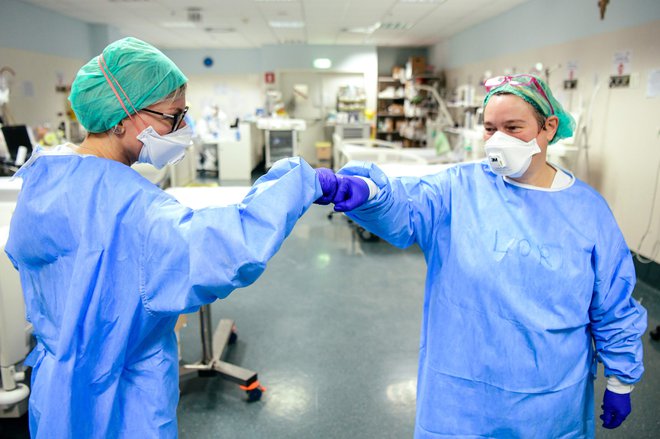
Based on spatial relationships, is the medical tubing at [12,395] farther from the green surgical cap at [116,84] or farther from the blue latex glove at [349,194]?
the blue latex glove at [349,194]

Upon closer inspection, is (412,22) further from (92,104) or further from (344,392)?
(92,104)

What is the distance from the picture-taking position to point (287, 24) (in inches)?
289

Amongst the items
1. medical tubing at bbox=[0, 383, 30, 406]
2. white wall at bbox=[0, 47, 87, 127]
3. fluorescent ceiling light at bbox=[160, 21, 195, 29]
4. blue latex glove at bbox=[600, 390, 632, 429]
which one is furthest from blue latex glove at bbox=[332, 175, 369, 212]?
fluorescent ceiling light at bbox=[160, 21, 195, 29]

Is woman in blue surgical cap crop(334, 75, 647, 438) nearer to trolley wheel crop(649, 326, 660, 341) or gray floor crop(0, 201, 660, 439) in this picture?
gray floor crop(0, 201, 660, 439)

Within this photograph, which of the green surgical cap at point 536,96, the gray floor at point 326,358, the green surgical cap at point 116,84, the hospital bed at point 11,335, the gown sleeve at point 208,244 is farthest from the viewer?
the gray floor at point 326,358

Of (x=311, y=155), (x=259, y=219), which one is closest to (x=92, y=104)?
(x=259, y=219)

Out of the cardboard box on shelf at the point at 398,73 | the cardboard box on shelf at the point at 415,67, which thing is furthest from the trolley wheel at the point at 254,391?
the cardboard box on shelf at the point at 398,73

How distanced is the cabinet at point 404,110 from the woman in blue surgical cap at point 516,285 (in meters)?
7.24

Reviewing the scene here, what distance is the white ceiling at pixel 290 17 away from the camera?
571cm

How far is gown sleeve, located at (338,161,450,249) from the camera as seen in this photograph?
1043mm

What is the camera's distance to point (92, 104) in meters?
0.92

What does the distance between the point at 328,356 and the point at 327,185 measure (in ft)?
6.22

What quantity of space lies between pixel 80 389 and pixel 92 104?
55cm

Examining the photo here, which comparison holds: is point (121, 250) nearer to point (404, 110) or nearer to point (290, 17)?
point (290, 17)
